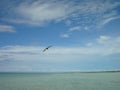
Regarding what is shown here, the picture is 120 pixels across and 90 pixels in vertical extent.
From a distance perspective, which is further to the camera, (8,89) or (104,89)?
(8,89)

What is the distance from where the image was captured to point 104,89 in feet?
119

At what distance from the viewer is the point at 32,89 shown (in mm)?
38219

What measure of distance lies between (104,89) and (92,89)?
2358mm

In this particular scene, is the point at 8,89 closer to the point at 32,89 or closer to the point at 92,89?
the point at 32,89

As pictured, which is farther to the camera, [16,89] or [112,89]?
[16,89]

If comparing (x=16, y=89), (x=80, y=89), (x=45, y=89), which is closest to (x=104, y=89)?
(x=80, y=89)

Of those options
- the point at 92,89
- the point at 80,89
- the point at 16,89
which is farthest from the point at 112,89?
the point at 16,89

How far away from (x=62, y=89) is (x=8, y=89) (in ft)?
38.3

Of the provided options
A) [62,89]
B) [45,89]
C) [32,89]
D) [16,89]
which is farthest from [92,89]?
[16,89]

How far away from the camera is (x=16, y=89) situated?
128 feet

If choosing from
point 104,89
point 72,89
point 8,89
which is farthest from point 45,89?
point 104,89

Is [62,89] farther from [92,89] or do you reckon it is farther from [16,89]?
[16,89]

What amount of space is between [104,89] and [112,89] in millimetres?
1542

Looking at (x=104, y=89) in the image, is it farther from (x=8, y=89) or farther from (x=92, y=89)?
(x=8, y=89)
